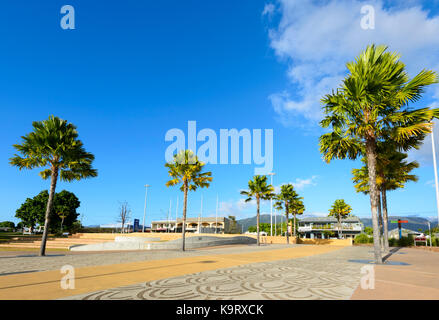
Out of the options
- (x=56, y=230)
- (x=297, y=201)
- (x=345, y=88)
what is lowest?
(x=56, y=230)

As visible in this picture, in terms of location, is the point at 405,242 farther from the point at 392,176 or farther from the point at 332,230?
the point at 332,230

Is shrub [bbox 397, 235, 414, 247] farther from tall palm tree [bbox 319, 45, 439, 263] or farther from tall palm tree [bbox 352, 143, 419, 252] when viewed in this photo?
tall palm tree [bbox 319, 45, 439, 263]

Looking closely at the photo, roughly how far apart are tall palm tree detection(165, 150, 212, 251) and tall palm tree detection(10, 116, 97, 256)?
8.12 meters

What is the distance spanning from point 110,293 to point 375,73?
14.4 meters

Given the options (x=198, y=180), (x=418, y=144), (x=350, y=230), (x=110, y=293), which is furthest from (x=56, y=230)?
(x=350, y=230)

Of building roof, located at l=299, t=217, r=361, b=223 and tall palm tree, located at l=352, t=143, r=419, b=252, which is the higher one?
tall palm tree, located at l=352, t=143, r=419, b=252

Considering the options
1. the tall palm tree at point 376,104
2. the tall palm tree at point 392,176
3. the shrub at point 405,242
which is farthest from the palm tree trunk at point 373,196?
the shrub at point 405,242

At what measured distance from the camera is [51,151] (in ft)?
54.7

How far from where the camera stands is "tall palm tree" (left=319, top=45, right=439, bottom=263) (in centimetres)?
1223

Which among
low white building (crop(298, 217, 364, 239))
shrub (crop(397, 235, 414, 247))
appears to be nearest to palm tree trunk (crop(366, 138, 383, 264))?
shrub (crop(397, 235, 414, 247))

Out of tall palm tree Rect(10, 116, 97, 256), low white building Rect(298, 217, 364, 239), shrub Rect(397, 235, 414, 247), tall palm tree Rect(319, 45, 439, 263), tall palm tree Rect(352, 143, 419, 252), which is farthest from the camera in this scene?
low white building Rect(298, 217, 364, 239)

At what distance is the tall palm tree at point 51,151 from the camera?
1639cm

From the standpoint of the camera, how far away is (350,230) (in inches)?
3071
